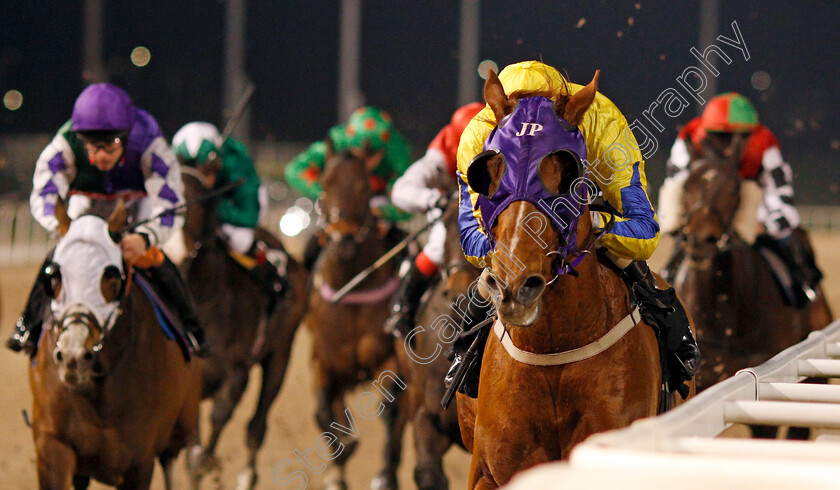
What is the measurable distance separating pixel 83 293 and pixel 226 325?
123 inches

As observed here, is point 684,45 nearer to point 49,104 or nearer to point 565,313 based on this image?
point 565,313

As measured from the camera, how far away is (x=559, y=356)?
3.07 meters

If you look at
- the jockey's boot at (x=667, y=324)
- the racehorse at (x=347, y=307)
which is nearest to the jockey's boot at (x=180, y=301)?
the racehorse at (x=347, y=307)

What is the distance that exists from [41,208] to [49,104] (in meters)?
24.7

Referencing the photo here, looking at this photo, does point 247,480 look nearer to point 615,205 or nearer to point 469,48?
point 615,205

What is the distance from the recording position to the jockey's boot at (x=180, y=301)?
206 inches

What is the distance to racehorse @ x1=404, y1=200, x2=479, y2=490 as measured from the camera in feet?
17.4

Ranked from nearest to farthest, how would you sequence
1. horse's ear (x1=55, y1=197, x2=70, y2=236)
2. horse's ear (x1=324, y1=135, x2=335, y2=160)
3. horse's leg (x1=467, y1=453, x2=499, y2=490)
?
horse's leg (x1=467, y1=453, x2=499, y2=490) → horse's ear (x1=55, y1=197, x2=70, y2=236) → horse's ear (x1=324, y1=135, x2=335, y2=160)

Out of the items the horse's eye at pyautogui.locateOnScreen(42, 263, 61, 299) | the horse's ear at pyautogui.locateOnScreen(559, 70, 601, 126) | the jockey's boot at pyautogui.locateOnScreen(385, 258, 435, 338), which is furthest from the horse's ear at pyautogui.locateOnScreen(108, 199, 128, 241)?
the horse's ear at pyautogui.locateOnScreen(559, 70, 601, 126)

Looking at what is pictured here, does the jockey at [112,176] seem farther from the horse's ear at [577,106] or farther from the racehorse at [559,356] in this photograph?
the horse's ear at [577,106]

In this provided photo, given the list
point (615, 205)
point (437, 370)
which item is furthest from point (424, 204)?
point (615, 205)

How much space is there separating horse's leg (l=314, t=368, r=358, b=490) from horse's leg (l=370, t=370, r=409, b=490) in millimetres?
304

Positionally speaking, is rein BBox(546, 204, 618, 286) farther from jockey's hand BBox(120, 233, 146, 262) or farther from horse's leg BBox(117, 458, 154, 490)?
horse's leg BBox(117, 458, 154, 490)

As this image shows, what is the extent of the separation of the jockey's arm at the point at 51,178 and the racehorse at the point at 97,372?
1.40ft
